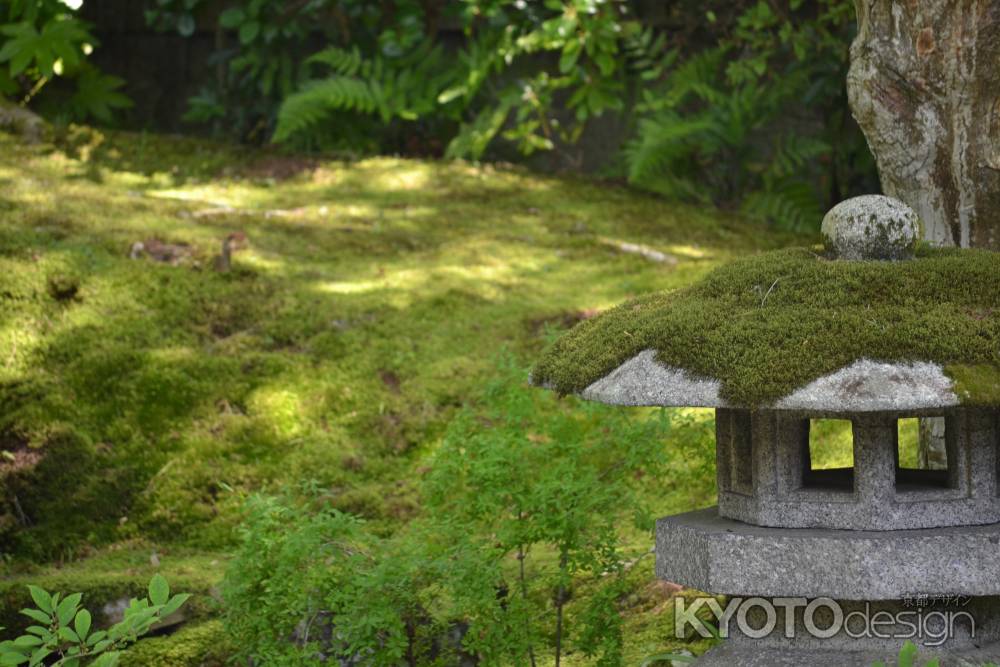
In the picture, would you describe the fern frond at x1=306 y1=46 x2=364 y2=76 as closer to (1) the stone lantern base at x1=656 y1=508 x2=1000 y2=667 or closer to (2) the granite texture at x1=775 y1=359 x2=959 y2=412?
(1) the stone lantern base at x1=656 y1=508 x2=1000 y2=667

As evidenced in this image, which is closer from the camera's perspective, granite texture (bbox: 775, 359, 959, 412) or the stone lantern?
granite texture (bbox: 775, 359, 959, 412)

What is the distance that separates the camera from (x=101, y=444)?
5551 mm

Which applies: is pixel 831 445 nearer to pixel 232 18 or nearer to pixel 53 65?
pixel 232 18

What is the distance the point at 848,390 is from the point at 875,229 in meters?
0.62

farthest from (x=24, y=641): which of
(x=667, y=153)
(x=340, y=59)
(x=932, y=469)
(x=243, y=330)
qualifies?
(x=340, y=59)

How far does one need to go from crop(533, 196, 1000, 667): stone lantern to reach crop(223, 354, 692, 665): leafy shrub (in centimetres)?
51

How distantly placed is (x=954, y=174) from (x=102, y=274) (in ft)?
13.5

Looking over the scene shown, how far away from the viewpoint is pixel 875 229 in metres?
3.38

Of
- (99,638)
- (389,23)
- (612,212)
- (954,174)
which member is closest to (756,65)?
(612,212)

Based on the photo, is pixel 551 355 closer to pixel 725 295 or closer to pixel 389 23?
pixel 725 295

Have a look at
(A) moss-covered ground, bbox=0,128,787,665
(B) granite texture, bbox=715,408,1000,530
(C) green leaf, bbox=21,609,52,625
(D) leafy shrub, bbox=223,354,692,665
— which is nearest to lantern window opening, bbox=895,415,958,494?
(B) granite texture, bbox=715,408,1000,530

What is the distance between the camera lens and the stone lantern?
9.87ft

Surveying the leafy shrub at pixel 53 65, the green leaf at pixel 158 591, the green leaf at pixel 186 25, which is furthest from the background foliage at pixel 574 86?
the green leaf at pixel 158 591

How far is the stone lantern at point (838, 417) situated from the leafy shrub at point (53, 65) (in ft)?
20.0
